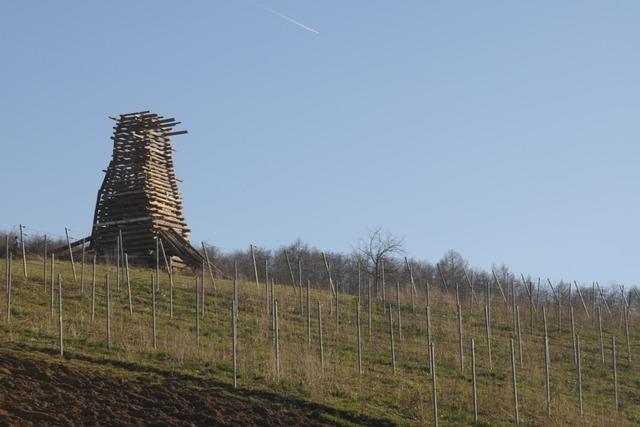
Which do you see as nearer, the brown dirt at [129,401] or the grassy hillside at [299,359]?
the brown dirt at [129,401]

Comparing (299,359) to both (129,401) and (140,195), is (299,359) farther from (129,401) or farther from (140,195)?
(140,195)

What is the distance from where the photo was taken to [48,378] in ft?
57.0

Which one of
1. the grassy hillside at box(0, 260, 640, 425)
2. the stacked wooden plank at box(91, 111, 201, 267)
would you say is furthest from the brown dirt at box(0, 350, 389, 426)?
the stacked wooden plank at box(91, 111, 201, 267)

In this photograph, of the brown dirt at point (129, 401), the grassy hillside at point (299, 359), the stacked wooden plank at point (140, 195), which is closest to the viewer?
the brown dirt at point (129, 401)

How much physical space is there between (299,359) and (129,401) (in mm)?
6251

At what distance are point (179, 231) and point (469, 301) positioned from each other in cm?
1445

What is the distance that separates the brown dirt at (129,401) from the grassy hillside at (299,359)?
63mm

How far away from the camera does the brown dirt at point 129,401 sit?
1532 centimetres

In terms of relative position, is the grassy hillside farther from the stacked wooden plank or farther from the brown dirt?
the stacked wooden plank

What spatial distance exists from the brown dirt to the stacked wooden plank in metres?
23.6

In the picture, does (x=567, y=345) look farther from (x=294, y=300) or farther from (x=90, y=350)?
(x=90, y=350)

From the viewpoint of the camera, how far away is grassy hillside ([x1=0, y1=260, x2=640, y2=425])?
18375mm

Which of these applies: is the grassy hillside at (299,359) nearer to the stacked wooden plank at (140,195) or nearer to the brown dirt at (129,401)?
the brown dirt at (129,401)

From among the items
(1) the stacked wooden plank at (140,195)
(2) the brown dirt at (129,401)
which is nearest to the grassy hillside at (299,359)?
(2) the brown dirt at (129,401)
